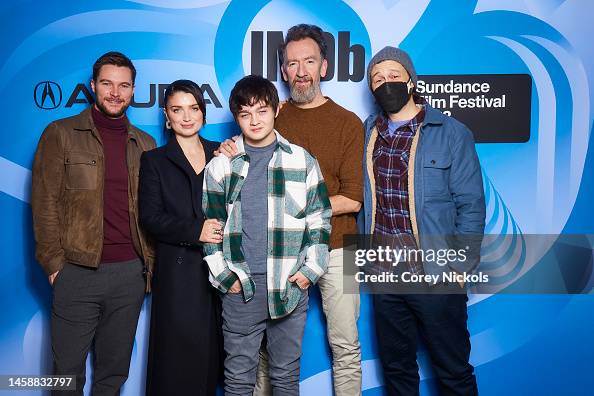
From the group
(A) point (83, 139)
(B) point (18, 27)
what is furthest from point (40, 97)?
(A) point (83, 139)

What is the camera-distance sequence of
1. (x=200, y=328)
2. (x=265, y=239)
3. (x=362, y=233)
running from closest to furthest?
(x=265, y=239) → (x=200, y=328) → (x=362, y=233)

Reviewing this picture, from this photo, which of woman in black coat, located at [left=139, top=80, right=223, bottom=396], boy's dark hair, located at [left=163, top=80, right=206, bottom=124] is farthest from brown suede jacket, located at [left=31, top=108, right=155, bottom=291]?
boy's dark hair, located at [left=163, top=80, right=206, bottom=124]

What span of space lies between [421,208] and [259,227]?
26.6 inches

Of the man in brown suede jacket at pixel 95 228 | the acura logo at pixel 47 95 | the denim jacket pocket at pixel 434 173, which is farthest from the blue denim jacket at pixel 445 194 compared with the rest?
the acura logo at pixel 47 95

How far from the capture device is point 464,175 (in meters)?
2.24

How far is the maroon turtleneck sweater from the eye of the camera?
7.66 feet

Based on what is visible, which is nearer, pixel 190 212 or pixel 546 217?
pixel 190 212

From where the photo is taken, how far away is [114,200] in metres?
2.34

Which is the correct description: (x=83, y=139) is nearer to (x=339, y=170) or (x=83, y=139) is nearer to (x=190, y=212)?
(x=190, y=212)

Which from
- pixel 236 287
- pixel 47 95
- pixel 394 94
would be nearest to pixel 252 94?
pixel 394 94

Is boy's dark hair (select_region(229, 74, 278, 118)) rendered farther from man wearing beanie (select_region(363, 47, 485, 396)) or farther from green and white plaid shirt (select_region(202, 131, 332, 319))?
man wearing beanie (select_region(363, 47, 485, 396))

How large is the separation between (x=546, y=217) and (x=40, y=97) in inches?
103

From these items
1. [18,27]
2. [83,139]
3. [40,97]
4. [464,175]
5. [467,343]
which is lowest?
[467,343]

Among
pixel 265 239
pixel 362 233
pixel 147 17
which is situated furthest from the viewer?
pixel 147 17
